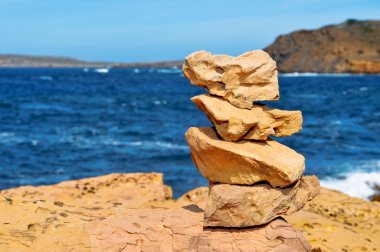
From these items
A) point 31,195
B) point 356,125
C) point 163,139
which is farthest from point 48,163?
point 356,125

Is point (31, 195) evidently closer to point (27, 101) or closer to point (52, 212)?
point (52, 212)

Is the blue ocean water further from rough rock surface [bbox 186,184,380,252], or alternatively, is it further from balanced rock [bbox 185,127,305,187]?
balanced rock [bbox 185,127,305,187]

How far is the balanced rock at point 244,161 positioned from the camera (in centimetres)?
639

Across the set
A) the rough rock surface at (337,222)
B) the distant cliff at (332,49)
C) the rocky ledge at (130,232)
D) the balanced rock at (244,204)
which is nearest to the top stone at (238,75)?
the balanced rock at (244,204)

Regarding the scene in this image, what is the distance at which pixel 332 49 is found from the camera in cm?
11119

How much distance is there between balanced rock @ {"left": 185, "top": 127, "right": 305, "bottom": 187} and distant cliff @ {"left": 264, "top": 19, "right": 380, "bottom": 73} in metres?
107

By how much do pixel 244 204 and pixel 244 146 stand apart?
0.73m

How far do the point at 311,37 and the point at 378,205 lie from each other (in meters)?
110

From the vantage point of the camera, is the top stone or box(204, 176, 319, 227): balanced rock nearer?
box(204, 176, 319, 227): balanced rock

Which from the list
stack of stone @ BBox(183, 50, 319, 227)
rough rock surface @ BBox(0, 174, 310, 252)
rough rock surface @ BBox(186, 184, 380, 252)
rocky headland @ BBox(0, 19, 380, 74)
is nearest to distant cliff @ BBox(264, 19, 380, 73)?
rocky headland @ BBox(0, 19, 380, 74)

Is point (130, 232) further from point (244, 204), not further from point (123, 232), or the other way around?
point (244, 204)

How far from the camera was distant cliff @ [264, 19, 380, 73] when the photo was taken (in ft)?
358

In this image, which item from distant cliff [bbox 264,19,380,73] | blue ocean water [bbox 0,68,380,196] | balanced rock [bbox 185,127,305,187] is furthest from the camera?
distant cliff [bbox 264,19,380,73]

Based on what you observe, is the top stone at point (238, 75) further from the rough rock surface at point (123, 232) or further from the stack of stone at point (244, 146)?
the rough rock surface at point (123, 232)
